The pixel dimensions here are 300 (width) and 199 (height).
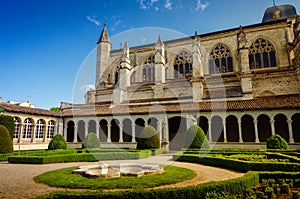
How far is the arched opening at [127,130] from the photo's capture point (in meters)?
23.6

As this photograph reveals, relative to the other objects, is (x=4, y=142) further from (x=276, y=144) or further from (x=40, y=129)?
(x=276, y=144)

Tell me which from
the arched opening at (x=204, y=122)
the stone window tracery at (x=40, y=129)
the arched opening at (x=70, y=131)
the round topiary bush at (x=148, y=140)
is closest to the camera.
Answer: the round topiary bush at (x=148, y=140)

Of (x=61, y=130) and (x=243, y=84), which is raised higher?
(x=243, y=84)

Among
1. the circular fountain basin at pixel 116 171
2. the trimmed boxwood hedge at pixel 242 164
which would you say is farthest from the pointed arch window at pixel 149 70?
the circular fountain basin at pixel 116 171

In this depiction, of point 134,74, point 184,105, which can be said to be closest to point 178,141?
point 184,105

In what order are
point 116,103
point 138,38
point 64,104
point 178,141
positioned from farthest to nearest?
point 64,104 → point 116,103 → point 178,141 → point 138,38

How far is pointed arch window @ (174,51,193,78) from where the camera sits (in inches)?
1144

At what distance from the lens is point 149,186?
6.12 m

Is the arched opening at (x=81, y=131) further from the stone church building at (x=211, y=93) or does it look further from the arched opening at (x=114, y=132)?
the arched opening at (x=114, y=132)

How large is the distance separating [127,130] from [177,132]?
5.91 meters

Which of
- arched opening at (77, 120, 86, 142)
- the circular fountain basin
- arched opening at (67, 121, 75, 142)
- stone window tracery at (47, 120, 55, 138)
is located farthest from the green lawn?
arched opening at (67, 121, 75, 142)

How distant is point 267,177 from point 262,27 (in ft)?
80.0

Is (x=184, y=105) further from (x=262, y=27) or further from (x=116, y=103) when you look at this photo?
(x=262, y=27)

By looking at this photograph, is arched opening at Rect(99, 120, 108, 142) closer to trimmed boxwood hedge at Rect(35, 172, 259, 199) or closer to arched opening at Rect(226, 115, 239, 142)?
arched opening at Rect(226, 115, 239, 142)
